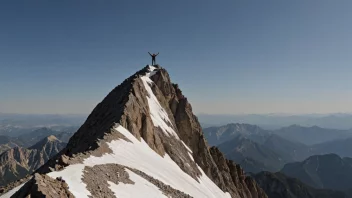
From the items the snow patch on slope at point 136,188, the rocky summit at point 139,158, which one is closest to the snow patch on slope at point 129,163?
the rocky summit at point 139,158

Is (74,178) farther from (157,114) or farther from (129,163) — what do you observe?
(157,114)

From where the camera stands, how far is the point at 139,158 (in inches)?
1688

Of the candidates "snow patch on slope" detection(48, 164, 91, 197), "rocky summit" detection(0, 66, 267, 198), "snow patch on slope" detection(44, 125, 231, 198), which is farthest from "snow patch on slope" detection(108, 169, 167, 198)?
"snow patch on slope" detection(48, 164, 91, 197)

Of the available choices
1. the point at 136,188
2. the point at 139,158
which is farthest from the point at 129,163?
the point at 136,188

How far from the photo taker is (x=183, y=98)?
9412cm

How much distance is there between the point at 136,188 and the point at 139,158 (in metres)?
13.6

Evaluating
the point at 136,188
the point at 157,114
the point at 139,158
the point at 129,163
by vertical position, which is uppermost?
the point at 157,114

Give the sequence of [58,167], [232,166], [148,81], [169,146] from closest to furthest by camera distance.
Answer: [58,167]
[169,146]
[148,81]
[232,166]

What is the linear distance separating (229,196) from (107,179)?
58608mm

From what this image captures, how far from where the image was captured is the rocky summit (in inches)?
954

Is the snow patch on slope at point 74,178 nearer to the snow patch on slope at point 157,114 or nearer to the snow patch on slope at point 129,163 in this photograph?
the snow patch on slope at point 129,163

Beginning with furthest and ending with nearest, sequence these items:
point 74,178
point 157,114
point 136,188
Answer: point 157,114 → point 136,188 → point 74,178

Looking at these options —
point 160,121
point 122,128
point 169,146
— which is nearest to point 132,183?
point 122,128

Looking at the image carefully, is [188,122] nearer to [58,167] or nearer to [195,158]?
[195,158]
